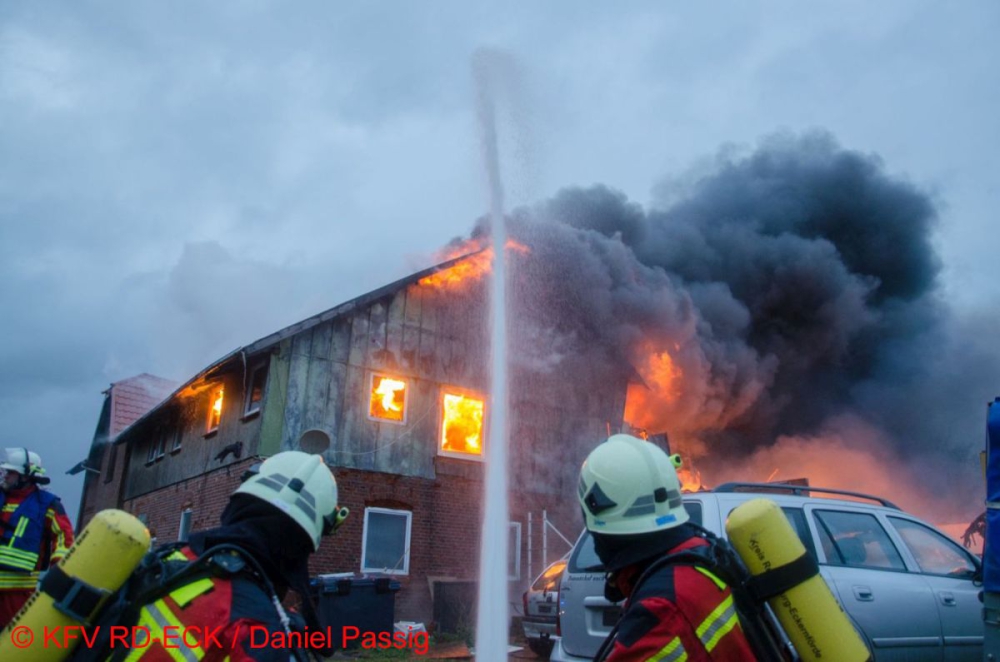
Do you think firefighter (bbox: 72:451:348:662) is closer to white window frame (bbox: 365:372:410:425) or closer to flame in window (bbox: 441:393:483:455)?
white window frame (bbox: 365:372:410:425)

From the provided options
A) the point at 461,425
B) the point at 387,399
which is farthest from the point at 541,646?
the point at 387,399

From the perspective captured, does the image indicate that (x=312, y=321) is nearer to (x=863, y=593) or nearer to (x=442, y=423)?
(x=442, y=423)

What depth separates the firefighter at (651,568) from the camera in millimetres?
1761

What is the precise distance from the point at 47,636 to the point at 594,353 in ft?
48.7

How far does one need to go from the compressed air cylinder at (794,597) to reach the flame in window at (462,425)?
39.4ft

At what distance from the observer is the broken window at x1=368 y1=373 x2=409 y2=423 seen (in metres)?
13.5

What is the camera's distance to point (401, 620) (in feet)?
39.7

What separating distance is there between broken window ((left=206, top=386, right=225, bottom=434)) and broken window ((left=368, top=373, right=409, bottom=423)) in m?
3.18

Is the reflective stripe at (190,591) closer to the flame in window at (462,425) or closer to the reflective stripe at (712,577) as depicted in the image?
the reflective stripe at (712,577)

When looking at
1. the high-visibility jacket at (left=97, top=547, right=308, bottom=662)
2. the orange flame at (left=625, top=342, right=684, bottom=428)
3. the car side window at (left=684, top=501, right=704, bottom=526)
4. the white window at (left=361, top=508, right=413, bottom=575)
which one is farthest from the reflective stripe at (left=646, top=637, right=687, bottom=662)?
the orange flame at (left=625, top=342, right=684, bottom=428)

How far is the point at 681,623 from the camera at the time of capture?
1.76 meters

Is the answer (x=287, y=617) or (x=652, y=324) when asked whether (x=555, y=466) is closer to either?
(x=652, y=324)

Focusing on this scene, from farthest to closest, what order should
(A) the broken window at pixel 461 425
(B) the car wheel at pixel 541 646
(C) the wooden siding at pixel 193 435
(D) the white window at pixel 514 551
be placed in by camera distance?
1. (A) the broken window at pixel 461 425
2. (D) the white window at pixel 514 551
3. (C) the wooden siding at pixel 193 435
4. (B) the car wheel at pixel 541 646

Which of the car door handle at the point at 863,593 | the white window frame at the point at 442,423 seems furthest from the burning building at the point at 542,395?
the car door handle at the point at 863,593
